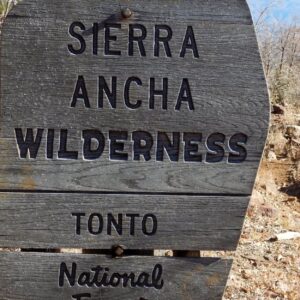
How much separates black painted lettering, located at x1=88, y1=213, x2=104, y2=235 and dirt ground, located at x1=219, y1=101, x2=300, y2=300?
186 cm

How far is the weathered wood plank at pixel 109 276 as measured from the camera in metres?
2.52

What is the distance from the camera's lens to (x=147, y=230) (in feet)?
8.35

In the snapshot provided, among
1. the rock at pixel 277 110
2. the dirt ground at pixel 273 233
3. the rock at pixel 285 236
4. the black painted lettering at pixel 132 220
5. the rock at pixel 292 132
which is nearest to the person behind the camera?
the black painted lettering at pixel 132 220

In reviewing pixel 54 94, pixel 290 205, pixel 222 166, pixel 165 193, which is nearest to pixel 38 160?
pixel 54 94

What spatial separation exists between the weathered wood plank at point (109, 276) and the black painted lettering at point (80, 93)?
Result: 492mm

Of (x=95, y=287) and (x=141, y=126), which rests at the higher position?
(x=141, y=126)

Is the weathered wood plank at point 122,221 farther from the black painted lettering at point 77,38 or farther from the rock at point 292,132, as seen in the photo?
the rock at point 292,132

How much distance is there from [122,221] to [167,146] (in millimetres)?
277

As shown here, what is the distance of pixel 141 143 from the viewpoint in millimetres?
2488

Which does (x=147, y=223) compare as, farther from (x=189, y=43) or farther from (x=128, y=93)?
(x=189, y=43)

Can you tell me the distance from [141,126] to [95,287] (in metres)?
0.55

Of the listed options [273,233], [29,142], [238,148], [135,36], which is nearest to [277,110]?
[273,233]

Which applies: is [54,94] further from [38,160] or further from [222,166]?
[222,166]

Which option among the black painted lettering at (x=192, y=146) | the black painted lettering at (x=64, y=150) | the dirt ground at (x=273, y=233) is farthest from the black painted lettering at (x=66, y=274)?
the dirt ground at (x=273, y=233)
